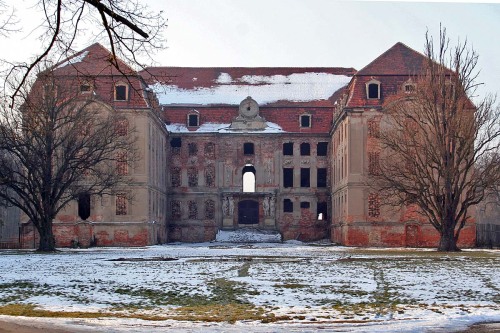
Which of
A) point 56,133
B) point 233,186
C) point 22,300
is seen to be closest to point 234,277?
point 22,300

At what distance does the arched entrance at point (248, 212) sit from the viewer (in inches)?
2356

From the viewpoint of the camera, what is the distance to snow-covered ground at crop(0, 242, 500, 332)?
11.3m

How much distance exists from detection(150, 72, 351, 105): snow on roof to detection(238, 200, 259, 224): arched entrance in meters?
8.44

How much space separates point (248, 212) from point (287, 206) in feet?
11.4

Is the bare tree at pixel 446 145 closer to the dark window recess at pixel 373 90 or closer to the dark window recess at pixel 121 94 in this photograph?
the dark window recess at pixel 373 90

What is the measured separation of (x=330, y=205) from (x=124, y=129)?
2028 centimetres

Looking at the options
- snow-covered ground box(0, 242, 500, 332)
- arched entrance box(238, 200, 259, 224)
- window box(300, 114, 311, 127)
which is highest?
window box(300, 114, 311, 127)

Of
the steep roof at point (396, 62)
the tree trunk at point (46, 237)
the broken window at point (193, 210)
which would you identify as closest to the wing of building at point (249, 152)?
the broken window at point (193, 210)

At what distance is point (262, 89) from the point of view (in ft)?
203

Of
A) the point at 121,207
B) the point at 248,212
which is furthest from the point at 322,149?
the point at 121,207

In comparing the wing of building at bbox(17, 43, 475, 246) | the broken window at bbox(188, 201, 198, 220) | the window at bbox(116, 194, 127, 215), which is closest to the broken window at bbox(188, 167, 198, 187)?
the wing of building at bbox(17, 43, 475, 246)

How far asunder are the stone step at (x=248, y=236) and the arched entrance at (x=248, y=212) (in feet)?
12.6

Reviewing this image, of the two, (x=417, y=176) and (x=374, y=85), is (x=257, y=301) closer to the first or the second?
(x=417, y=176)

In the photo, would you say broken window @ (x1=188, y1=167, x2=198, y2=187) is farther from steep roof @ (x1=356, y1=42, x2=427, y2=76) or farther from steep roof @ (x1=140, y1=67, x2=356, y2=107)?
steep roof @ (x1=356, y1=42, x2=427, y2=76)
